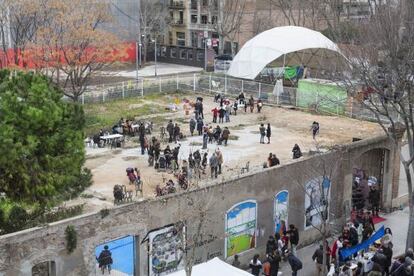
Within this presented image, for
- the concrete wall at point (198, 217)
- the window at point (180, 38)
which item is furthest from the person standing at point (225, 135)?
the window at point (180, 38)

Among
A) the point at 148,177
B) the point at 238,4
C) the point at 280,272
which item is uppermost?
the point at 238,4

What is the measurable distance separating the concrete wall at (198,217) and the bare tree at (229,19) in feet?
126

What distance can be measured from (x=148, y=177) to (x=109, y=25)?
43810mm

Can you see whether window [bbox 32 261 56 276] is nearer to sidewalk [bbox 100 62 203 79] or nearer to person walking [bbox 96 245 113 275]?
person walking [bbox 96 245 113 275]

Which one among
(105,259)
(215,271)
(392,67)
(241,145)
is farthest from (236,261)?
(241,145)

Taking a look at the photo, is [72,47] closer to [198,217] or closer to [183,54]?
[198,217]

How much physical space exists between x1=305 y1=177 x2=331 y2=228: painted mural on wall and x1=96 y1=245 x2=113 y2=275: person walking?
9525 mm

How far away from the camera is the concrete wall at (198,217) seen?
19.4m

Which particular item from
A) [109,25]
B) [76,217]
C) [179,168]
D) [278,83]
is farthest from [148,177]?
[109,25]

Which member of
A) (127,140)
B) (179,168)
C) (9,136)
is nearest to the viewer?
(9,136)

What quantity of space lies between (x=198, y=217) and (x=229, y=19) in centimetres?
4974

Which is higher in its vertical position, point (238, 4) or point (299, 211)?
point (238, 4)

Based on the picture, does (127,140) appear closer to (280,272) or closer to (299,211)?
(299,211)

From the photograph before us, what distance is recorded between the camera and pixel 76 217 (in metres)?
20.4
